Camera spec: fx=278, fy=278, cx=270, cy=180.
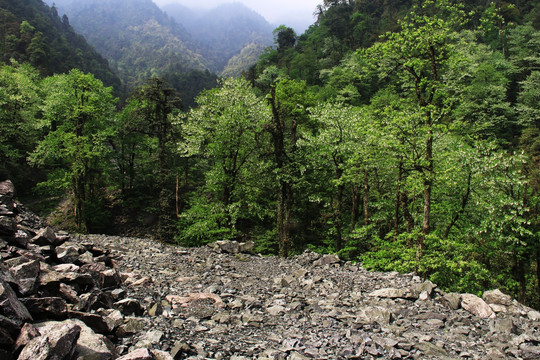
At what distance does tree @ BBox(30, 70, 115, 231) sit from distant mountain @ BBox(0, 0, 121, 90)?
57534mm

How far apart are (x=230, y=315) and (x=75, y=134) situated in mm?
25249

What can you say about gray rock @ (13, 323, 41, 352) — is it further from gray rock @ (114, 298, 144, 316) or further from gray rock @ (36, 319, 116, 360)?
gray rock @ (114, 298, 144, 316)

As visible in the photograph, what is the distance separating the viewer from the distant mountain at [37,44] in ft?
231

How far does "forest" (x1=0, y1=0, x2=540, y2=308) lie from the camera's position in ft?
45.2

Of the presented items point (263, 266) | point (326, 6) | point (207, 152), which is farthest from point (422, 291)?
point (326, 6)

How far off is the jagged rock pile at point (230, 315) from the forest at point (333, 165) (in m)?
3.18

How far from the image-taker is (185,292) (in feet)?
32.6

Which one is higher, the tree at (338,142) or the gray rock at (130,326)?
the tree at (338,142)

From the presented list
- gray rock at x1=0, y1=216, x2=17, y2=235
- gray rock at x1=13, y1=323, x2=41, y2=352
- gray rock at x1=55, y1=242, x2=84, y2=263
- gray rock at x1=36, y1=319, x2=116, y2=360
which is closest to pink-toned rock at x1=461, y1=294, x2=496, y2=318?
gray rock at x1=36, y1=319, x2=116, y2=360

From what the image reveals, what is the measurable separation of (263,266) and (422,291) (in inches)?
337

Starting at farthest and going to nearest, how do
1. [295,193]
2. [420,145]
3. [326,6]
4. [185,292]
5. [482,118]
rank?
[326,6] → [482,118] → [295,193] → [420,145] → [185,292]

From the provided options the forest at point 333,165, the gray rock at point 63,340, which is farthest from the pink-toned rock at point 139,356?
the forest at point 333,165

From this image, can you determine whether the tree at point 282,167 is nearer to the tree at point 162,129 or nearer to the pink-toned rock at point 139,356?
the tree at point 162,129

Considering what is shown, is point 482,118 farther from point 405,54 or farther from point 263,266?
point 263,266
